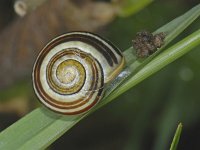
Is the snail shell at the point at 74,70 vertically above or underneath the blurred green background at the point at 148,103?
underneath

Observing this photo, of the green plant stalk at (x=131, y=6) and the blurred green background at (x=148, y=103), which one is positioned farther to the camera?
the blurred green background at (x=148, y=103)

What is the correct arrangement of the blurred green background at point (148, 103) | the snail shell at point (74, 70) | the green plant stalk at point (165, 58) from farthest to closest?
the blurred green background at point (148, 103), the snail shell at point (74, 70), the green plant stalk at point (165, 58)

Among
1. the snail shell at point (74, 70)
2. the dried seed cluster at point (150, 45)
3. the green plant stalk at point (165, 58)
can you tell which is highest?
the snail shell at point (74, 70)

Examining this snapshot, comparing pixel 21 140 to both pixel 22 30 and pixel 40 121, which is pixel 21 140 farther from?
pixel 22 30

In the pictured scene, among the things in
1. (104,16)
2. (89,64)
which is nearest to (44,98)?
(89,64)

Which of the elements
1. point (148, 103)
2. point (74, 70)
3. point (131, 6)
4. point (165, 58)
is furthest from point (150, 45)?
point (148, 103)

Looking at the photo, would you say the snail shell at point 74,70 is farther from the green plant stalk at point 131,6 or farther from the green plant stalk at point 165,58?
the green plant stalk at point 131,6

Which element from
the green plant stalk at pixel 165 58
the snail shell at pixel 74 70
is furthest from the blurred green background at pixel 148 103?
the green plant stalk at pixel 165 58

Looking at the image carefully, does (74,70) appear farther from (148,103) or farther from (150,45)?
(148,103)

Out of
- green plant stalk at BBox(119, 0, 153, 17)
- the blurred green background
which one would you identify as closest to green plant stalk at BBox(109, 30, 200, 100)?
green plant stalk at BBox(119, 0, 153, 17)
